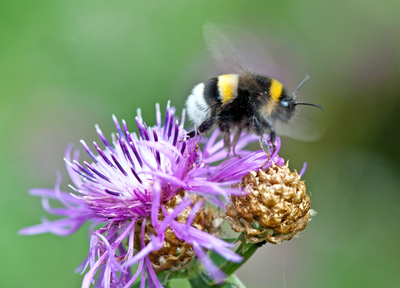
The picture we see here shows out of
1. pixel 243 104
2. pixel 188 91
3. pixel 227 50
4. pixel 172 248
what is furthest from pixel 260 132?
pixel 188 91

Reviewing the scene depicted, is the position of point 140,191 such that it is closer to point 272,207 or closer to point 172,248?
point 172,248

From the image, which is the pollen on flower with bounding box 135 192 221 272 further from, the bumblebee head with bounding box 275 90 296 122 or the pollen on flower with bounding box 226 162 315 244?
the bumblebee head with bounding box 275 90 296 122

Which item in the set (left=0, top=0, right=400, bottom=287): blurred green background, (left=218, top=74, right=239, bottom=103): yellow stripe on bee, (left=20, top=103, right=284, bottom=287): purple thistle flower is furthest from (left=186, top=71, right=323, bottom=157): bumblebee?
(left=0, top=0, right=400, bottom=287): blurred green background

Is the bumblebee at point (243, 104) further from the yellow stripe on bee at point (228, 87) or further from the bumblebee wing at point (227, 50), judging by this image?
the bumblebee wing at point (227, 50)

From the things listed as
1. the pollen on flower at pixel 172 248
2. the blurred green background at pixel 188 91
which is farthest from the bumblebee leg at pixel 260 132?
the blurred green background at pixel 188 91

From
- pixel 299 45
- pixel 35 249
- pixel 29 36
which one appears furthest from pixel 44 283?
pixel 299 45
